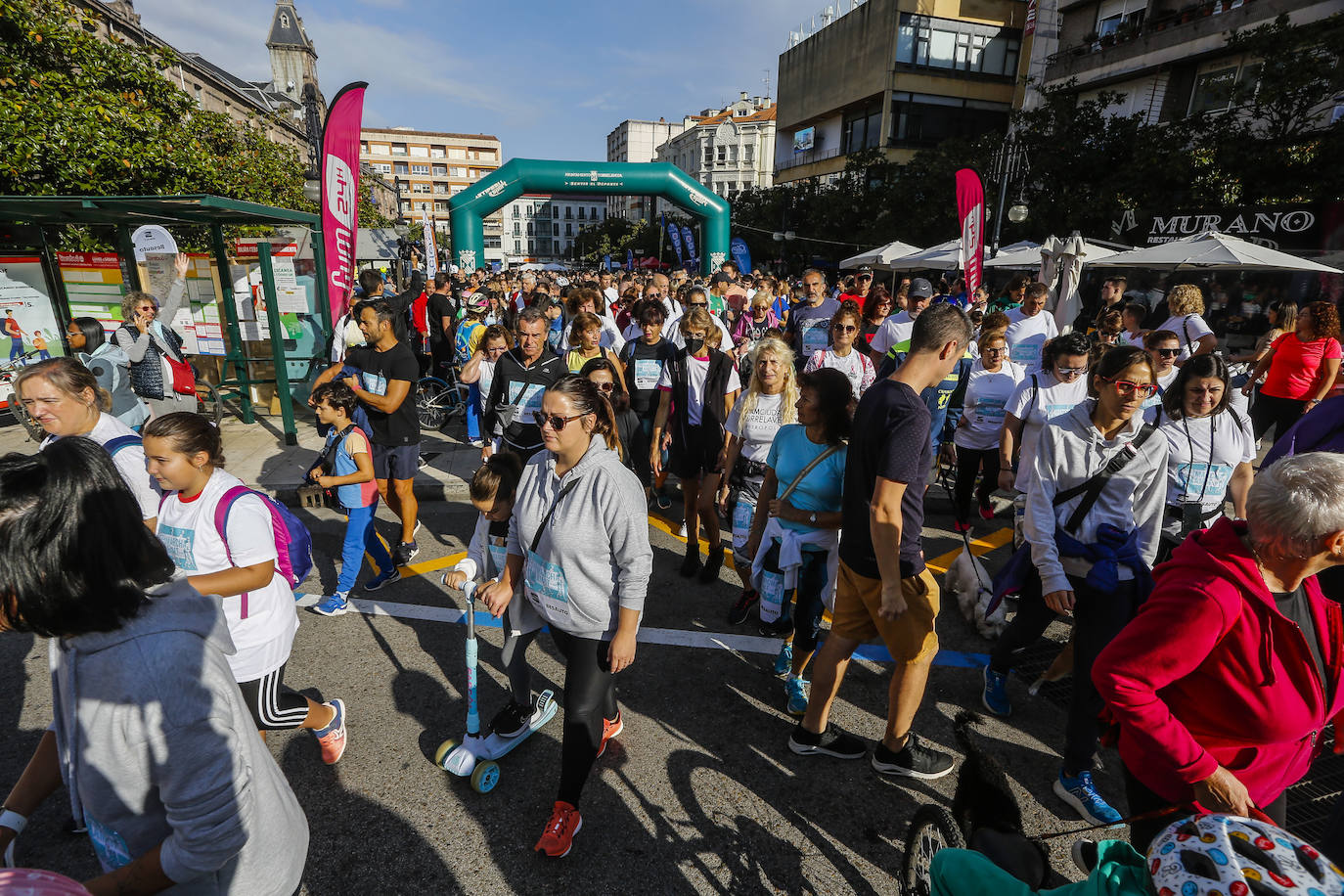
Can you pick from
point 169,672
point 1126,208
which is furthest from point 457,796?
point 1126,208

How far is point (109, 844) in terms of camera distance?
53.2 inches

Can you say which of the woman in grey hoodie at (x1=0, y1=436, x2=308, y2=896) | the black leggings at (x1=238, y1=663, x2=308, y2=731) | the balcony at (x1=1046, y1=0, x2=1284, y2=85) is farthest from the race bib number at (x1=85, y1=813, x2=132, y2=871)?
the balcony at (x1=1046, y1=0, x2=1284, y2=85)

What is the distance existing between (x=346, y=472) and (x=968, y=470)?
4742 mm

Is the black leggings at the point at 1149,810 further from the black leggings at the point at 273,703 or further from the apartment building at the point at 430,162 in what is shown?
the apartment building at the point at 430,162

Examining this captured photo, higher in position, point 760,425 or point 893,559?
point 760,425

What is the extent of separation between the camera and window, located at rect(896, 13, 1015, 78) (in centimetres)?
3653

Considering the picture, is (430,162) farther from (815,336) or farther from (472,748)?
(472,748)

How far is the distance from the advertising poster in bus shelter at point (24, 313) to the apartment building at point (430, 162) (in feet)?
302

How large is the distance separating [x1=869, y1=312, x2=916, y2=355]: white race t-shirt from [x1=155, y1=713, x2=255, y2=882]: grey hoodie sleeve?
5.95 meters

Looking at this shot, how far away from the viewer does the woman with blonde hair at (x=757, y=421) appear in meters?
3.89

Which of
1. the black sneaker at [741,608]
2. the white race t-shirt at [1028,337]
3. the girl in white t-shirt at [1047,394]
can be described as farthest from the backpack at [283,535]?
the white race t-shirt at [1028,337]

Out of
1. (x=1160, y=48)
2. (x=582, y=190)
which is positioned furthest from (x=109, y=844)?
(x=1160, y=48)

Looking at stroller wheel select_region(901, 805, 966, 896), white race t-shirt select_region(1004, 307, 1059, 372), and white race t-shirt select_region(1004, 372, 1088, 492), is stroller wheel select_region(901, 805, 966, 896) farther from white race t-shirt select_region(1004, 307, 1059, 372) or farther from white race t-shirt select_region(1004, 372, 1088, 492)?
white race t-shirt select_region(1004, 307, 1059, 372)

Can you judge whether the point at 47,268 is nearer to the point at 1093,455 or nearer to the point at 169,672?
the point at 169,672
